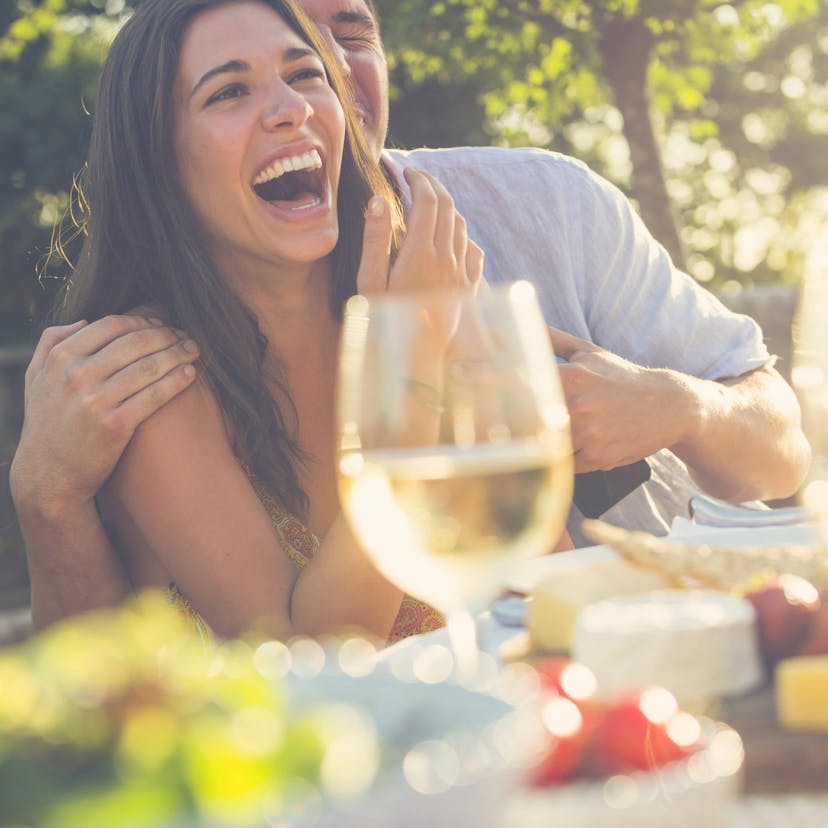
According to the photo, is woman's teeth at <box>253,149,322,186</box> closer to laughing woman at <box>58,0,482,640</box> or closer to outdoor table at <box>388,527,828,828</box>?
laughing woman at <box>58,0,482,640</box>

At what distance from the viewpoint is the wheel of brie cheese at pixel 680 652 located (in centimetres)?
106

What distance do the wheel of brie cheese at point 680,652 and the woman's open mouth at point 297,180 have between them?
5.64 feet

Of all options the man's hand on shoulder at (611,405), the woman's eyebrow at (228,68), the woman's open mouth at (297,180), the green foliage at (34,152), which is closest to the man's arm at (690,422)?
the man's hand on shoulder at (611,405)

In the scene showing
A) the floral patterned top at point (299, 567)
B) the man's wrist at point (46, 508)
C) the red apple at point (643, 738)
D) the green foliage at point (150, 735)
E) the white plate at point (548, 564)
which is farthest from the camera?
the floral patterned top at point (299, 567)

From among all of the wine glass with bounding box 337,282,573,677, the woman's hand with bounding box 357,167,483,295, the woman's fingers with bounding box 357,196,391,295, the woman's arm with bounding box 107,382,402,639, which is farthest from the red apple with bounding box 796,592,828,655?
the woman's fingers with bounding box 357,196,391,295

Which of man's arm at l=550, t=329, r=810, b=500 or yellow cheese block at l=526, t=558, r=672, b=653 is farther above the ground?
yellow cheese block at l=526, t=558, r=672, b=653

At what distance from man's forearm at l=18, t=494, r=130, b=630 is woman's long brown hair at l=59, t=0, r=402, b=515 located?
1.10ft

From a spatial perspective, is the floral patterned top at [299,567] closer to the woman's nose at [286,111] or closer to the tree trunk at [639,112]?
the woman's nose at [286,111]

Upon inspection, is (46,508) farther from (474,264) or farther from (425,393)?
(425,393)

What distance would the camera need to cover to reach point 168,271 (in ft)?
9.11

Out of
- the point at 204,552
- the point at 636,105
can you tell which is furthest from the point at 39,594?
the point at 636,105

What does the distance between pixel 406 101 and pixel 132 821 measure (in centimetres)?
1474

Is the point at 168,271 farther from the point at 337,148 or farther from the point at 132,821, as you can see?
the point at 132,821

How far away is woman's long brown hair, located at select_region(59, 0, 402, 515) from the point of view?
8.91ft
